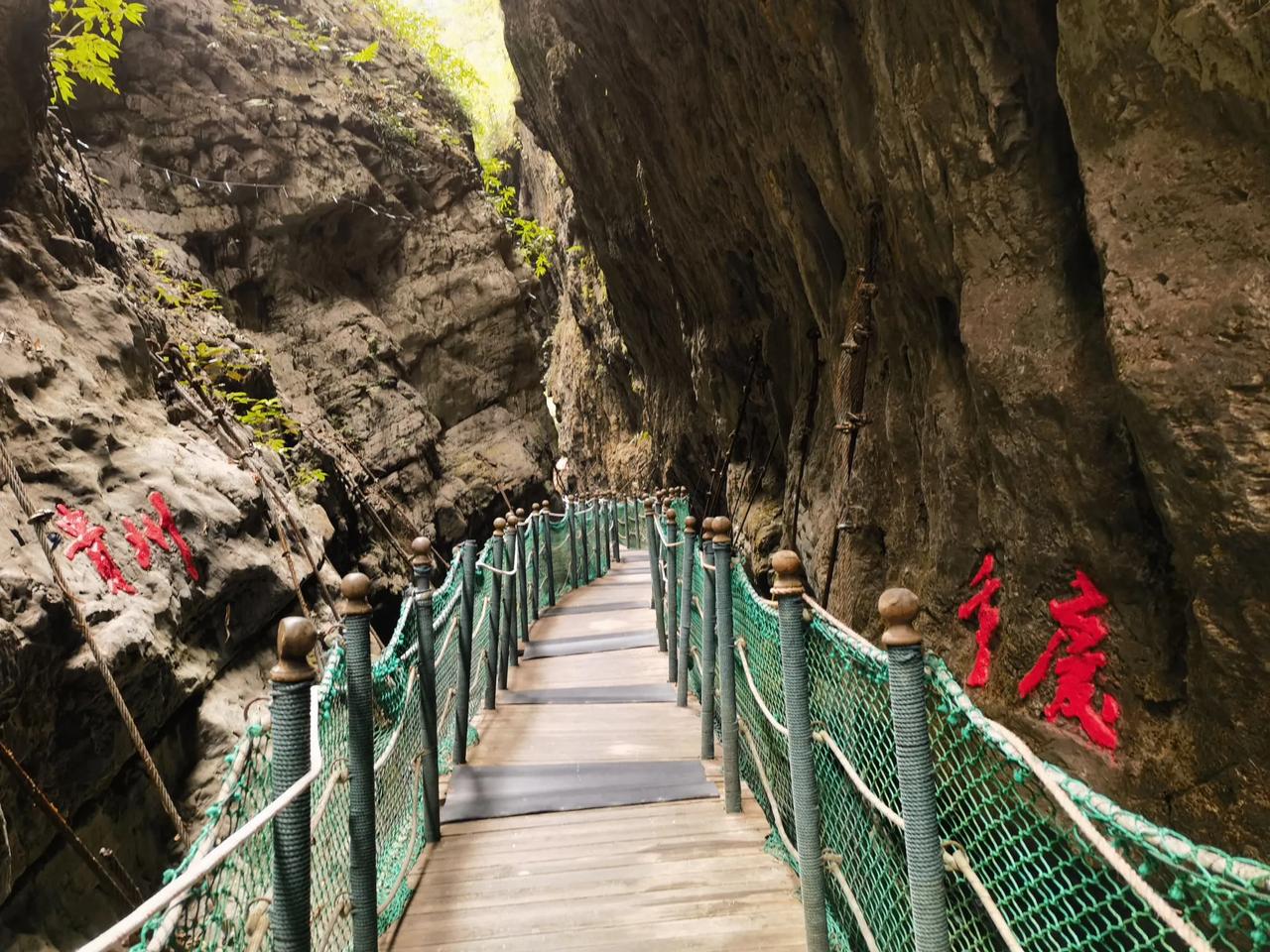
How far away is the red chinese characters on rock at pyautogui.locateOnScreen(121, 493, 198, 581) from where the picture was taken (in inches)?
174

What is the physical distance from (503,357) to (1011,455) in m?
14.3

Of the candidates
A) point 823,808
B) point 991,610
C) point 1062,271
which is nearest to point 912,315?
point 1062,271

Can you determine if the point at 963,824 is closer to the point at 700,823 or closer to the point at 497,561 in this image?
the point at 700,823

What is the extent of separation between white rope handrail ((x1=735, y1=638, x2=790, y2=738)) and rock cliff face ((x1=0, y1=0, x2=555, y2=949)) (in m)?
3.06

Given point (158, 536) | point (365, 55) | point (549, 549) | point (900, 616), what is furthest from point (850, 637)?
Answer: point (365, 55)

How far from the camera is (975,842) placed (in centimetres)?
178

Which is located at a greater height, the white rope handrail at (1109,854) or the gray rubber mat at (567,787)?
the white rope handrail at (1109,854)

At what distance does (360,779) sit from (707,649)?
7.21ft

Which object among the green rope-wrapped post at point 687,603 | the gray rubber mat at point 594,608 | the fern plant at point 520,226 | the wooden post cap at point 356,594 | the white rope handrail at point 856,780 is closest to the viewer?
the white rope handrail at point 856,780

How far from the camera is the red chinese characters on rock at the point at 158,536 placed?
443cm

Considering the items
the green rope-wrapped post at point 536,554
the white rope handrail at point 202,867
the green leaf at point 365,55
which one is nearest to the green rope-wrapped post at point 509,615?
the green rope-wrapped post at point 536,554

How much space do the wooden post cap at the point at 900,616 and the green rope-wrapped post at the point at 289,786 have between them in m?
1.31

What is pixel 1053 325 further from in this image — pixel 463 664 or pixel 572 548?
pixel 572 548

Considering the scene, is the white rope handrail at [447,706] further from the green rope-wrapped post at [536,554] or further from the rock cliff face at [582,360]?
the rock cliff face at [582,360]
